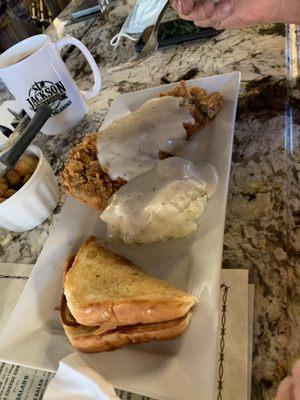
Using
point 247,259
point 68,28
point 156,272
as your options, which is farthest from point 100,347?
point 68,28

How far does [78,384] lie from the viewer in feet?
2.12

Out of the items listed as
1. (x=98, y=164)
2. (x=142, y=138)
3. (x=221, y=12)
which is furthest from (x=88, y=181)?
(x=221, y=12)

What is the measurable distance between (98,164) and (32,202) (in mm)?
211

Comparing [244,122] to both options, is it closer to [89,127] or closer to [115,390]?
[89,127]

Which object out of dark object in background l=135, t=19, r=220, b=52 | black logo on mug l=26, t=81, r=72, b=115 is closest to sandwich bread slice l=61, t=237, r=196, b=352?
black logo on mug l=26, t=81, r=72, b=115

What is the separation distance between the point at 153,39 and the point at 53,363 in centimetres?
121

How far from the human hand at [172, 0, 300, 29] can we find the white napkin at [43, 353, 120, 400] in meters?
0.91

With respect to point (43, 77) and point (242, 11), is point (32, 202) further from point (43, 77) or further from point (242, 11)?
point (242, 11)

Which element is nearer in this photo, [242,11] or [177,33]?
[242,11]

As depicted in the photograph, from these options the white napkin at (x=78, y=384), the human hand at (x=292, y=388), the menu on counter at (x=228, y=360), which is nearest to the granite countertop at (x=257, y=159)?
the menu on counter at (x=228, y=360)

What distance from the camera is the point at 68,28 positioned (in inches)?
80.4

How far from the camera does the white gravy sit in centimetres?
94

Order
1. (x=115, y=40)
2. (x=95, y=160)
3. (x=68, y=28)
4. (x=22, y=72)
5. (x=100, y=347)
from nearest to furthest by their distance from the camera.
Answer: (x=100, y=347)
(x=95, y=160)
(x=22, y=72)
(x=115, y=40)
(x=68, y=28)

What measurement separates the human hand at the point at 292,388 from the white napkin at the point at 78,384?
0.88 feet
